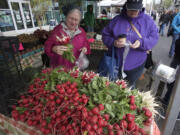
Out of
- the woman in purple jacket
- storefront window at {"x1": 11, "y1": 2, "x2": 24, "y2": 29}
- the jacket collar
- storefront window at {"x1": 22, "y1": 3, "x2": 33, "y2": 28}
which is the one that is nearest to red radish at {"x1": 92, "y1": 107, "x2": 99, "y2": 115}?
the woman in purple jacket

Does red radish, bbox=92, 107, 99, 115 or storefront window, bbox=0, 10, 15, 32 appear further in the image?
storefront window, bbox=0, 10, 15, 32

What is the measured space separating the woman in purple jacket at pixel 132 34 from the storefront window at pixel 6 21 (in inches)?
273

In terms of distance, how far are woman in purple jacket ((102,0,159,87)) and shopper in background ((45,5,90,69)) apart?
339mm

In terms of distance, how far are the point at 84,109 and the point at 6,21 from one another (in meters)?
7.84

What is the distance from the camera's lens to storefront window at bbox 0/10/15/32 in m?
6.29

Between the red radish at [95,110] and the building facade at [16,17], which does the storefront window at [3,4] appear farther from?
the red radish at [95,110]

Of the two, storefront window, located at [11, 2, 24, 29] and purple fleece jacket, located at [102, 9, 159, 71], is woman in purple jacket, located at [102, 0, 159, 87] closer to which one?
purple fleece jacket, located at [102, 9, 159, 71]

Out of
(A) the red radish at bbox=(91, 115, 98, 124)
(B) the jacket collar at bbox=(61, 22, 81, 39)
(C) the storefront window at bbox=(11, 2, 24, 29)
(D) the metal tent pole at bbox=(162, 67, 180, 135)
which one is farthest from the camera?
(C) the storefront window at bbox=(11, 2, 24, 29)

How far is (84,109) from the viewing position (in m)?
0.79

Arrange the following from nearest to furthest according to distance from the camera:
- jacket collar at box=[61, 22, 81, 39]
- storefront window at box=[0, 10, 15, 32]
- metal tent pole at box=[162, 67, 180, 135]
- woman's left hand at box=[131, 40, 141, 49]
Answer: metal tent pole at box=[162, 67, 180, 135] < woman's left hand at box=[131, 40, 141, 49] < jacket collar at box=[61, 22, 81, 39] < storefront window at box=[0, 10, 15, 32]

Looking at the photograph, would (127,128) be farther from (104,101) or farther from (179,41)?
(179,41)

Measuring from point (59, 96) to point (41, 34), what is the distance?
3602 millimetres

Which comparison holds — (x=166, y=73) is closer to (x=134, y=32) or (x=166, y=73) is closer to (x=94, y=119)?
(x=134, y=32)

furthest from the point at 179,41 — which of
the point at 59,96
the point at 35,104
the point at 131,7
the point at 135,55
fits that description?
the point at 35,104
